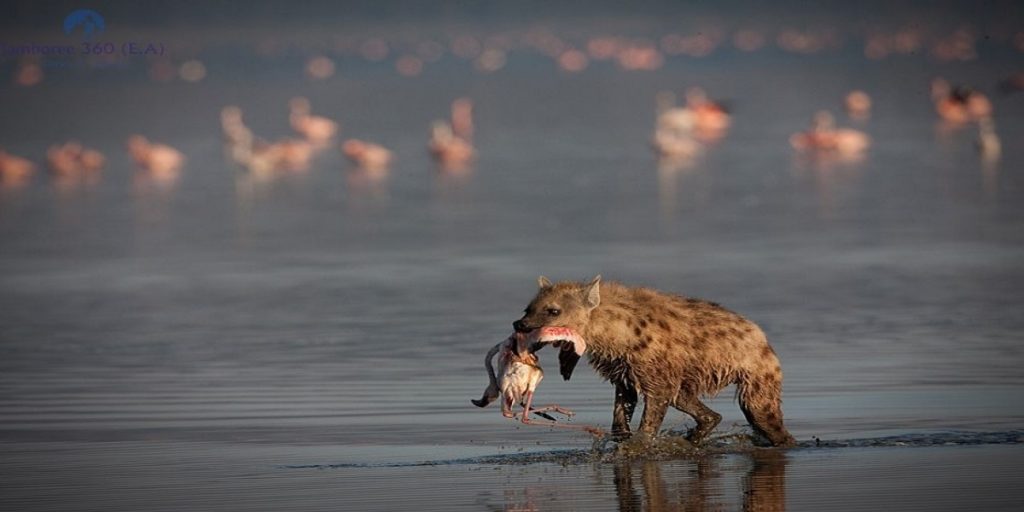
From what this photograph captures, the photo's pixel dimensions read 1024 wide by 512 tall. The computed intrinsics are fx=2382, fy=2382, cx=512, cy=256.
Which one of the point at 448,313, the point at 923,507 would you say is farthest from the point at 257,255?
the point at 923,507

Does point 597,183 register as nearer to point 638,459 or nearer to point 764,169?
point 764,169

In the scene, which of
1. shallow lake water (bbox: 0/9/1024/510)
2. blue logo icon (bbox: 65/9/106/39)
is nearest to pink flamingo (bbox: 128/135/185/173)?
shallow lake water (bbox: 0/9/1024/510)

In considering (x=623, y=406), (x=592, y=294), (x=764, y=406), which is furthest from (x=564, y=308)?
(x=764, y=406)

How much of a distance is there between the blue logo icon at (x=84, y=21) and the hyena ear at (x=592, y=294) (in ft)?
255

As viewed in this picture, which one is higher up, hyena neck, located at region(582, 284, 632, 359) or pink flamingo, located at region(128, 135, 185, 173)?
pink flamingo, located at region(128, 135, 185, 173)

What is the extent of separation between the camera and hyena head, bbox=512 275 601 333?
12359 mm

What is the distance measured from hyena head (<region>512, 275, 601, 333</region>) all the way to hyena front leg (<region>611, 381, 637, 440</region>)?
49cm

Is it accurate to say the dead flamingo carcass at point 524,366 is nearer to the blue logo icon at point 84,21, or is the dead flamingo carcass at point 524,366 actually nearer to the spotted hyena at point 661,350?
the spotted hyena at point 661,350

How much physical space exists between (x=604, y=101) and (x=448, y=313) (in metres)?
53.7

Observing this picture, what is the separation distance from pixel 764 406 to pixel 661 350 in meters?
0.63

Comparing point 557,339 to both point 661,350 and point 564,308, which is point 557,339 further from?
point 661,350

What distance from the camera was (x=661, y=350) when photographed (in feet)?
41.0

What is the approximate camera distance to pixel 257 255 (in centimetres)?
2619

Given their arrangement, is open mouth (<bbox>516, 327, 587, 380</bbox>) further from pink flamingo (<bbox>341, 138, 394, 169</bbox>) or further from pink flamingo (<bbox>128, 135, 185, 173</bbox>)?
pink flamingo (<bbox>128, 135, 185, 173</bbox>)
